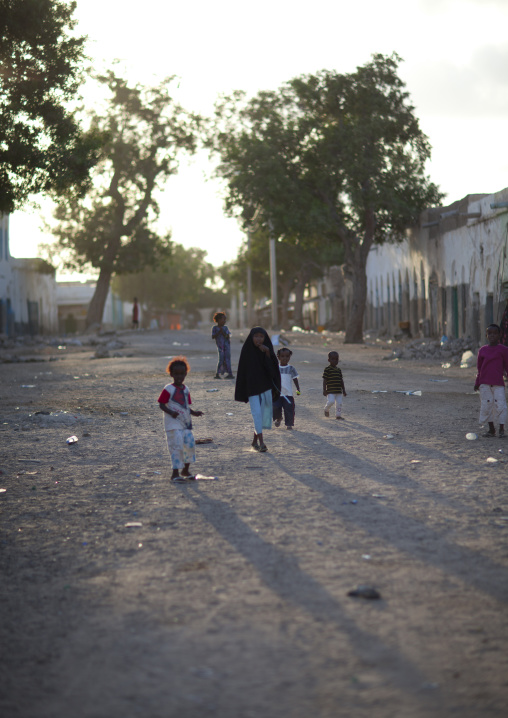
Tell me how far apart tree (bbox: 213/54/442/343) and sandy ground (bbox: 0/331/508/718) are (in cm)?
2080

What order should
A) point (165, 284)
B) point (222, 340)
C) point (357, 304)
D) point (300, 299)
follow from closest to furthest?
point (222, 340)
point (357, 304)
point (300, 299)
point (165, 284)

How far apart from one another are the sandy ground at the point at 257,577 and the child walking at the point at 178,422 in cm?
23

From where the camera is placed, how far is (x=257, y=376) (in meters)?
8.48

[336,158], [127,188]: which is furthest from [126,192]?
[336,158]

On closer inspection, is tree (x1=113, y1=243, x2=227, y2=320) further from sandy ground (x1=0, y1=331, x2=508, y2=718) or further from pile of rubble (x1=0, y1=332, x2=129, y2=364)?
sandy ground (x1=0, y1=331, x2=508, y2=718)

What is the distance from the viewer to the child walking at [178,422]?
7046 mm

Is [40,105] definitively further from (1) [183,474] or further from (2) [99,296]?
(2) [99,296]

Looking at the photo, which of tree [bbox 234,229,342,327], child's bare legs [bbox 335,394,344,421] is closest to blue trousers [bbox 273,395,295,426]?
child's bare legs [bbox 335,394,344,421]

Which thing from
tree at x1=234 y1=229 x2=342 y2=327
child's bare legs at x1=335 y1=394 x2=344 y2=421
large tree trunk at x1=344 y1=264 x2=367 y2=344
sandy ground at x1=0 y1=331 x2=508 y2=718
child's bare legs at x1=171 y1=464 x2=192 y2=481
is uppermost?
tree at x1=234 y1=229 x2=342 y2=327

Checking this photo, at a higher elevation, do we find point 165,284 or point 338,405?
point 165,284

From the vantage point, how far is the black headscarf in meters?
8.48

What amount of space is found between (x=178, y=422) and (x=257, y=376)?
5.21 feet

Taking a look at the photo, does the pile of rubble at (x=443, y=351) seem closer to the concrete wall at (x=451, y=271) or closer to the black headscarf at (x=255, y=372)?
the concrete wall at (x=451, y=271)

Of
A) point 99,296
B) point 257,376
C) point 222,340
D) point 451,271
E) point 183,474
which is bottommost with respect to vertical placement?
point 183,474
